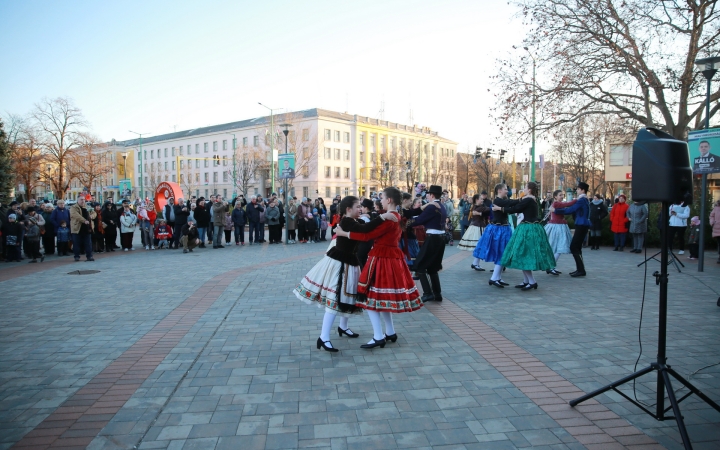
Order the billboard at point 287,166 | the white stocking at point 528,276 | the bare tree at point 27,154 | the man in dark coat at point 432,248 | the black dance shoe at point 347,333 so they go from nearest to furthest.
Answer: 1. the black dance shoe at point 347,333
2. the man in dark coat at point 432,248
3. the white stocking at point 528,276
4. the billboard at point 287,166
5. the bare tree at point 27,154

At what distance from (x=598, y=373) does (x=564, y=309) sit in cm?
292

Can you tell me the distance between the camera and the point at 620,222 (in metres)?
16.0

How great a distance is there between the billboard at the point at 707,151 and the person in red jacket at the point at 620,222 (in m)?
4.69

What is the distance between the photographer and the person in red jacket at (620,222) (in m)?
15.9

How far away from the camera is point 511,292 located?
8984mm

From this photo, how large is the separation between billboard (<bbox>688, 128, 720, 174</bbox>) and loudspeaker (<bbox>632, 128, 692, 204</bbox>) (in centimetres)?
898

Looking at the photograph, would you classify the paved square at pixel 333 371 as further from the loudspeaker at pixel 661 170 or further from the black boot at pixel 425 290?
the loudspeaker at pixel 661 170

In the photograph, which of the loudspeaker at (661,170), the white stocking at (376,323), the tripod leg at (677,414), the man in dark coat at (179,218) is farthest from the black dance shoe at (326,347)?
the man in dark coat at (179,218)

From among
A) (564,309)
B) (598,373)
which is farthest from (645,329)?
(598,373)

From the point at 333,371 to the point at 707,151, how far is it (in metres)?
10.6

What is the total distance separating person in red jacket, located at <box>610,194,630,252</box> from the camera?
15883 mm

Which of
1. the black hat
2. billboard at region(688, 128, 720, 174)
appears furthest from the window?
the black hat

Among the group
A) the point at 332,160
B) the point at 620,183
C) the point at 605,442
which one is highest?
the point at 332,160

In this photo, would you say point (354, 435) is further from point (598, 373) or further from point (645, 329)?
point (645, 329)
